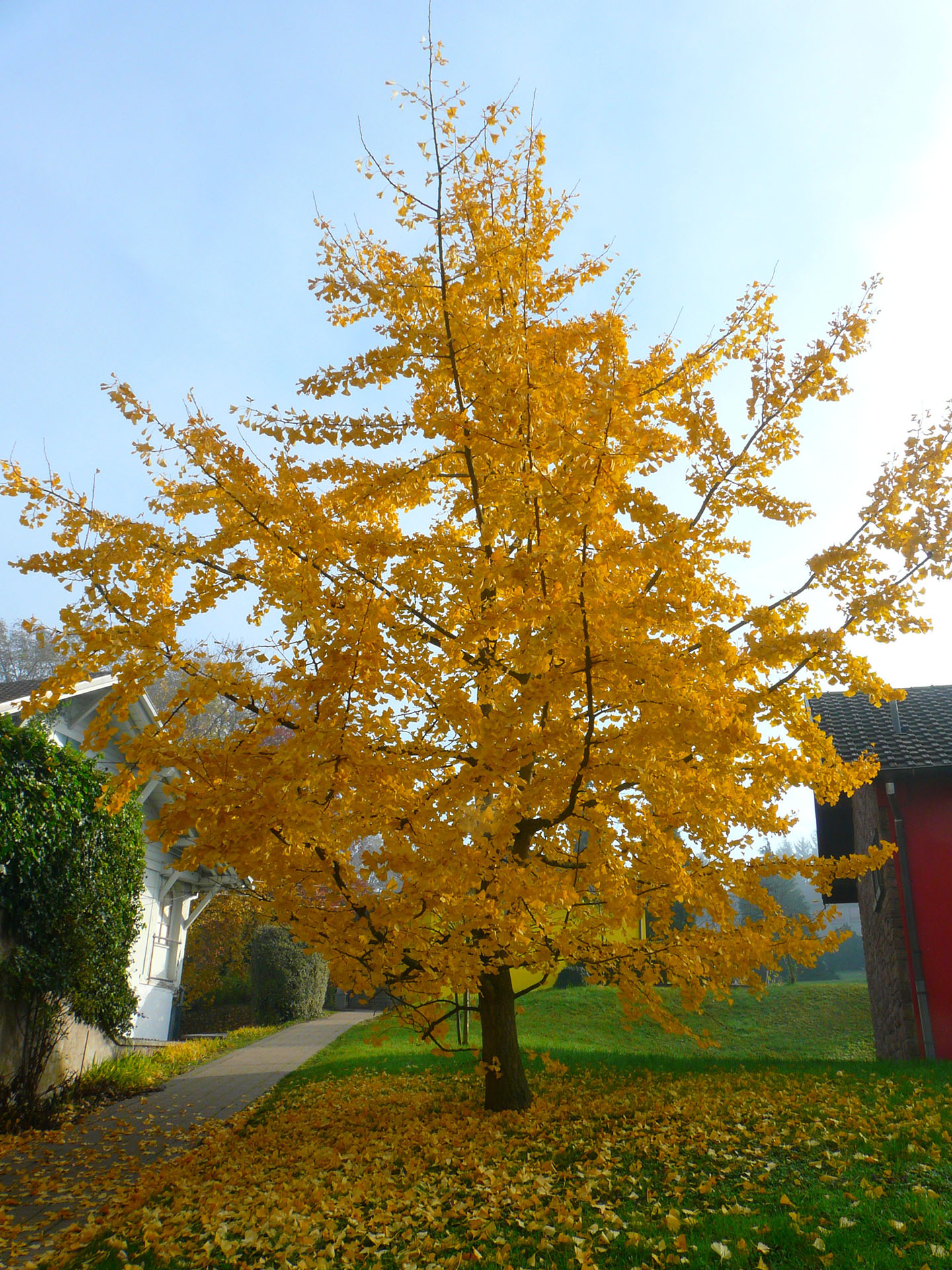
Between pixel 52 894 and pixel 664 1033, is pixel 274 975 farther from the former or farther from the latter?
pixel 52 894

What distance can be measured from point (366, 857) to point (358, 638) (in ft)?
3.86

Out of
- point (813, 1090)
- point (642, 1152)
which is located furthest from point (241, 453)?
point (813, 1090)

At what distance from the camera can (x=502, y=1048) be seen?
6.13 meters

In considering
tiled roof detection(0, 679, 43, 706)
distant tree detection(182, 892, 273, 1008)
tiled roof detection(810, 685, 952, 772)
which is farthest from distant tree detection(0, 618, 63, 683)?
tiled roof detection(810, 685, 952, 772)

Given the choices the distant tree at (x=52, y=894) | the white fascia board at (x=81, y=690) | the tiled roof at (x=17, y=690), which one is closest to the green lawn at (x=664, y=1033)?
the distant tree at (x=52, y=894)

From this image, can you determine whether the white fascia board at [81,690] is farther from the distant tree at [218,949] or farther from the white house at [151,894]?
the distant tree at [218,949]

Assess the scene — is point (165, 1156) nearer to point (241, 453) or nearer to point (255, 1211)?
point (255, 1211)

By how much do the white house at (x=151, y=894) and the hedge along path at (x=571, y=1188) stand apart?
4638 millimetres

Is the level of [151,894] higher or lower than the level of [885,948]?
higher

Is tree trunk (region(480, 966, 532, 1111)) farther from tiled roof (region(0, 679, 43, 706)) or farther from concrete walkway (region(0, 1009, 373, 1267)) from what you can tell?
tiled roof (region(0, 679, 43, 706))

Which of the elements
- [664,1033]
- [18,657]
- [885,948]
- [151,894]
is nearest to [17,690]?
[151,894]

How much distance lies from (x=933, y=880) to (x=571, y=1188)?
6820mm

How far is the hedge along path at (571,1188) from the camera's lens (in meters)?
3.39

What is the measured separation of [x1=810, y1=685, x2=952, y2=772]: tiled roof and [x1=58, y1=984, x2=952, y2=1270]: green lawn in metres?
3.31
